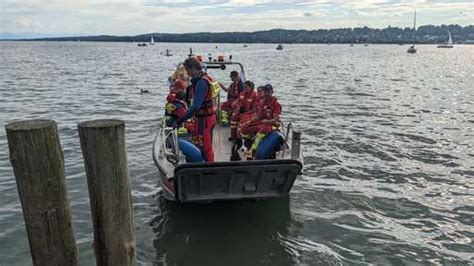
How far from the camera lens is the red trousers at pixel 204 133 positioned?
721 centimetres

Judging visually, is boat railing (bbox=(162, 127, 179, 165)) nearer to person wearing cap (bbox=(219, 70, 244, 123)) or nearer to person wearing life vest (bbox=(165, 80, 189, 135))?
person wearing life vest (bbox=(165, 80, 189, 135))

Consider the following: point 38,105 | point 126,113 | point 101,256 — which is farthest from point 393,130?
point 38,105

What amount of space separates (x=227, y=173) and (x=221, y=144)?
2.84m

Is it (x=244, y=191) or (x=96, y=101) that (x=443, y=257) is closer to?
(x=244, y=191)

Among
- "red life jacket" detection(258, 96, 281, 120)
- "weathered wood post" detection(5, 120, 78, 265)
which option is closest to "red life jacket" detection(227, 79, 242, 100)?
"red life jacket" detection(258, 96, 281, 120)

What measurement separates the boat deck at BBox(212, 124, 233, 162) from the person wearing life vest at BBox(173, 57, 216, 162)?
101 cm

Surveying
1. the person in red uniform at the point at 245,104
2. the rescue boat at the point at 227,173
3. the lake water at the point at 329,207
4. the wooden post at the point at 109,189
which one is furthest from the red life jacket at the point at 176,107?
the wooden post at the point at 109,189

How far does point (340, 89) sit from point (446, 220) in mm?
20867

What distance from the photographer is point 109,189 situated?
3.95 metres

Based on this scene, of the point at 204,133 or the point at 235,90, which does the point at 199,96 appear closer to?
the point at 204,133

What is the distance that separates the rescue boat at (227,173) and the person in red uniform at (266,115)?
0.52m

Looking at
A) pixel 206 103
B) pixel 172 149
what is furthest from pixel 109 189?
pixel 172 149

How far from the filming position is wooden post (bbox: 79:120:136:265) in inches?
150

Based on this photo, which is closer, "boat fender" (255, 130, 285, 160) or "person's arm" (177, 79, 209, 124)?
"person's arm" (177, 79, 209, 124)
